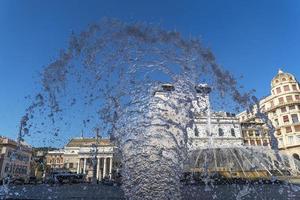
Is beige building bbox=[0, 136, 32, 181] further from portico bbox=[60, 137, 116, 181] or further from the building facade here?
the building facade

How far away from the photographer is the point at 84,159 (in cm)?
10969

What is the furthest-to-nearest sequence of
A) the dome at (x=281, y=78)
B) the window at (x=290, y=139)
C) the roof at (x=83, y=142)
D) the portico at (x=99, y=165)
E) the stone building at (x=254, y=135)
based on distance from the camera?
the roof at (x=83, y=142) → the portico at (x=99, y=165) → the stone building at (x=254, y=135) → the dome at (x=281, y=78) → the window at (x=290, y=139)

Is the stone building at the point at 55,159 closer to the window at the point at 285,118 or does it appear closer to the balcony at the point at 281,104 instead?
the balcony at the point at 281,104

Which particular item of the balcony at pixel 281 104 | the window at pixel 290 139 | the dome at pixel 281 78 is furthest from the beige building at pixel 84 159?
the dome at pixel 281 78

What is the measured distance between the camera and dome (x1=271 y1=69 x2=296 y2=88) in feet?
254

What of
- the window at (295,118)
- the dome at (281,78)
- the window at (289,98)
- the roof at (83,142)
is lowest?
the window at (295,118)

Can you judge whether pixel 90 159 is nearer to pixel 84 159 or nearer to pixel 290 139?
pixel 84 159

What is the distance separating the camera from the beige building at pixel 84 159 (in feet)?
355

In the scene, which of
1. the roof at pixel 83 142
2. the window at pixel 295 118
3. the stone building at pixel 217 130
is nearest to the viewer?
the window at pixel 295 118

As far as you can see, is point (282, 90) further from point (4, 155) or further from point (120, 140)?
point (4, 155)

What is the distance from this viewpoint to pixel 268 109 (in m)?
79.5

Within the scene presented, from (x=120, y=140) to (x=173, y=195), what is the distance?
23.8 ft

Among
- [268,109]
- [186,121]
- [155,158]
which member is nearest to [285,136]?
[268,109]

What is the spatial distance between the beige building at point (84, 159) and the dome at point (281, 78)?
194ft
